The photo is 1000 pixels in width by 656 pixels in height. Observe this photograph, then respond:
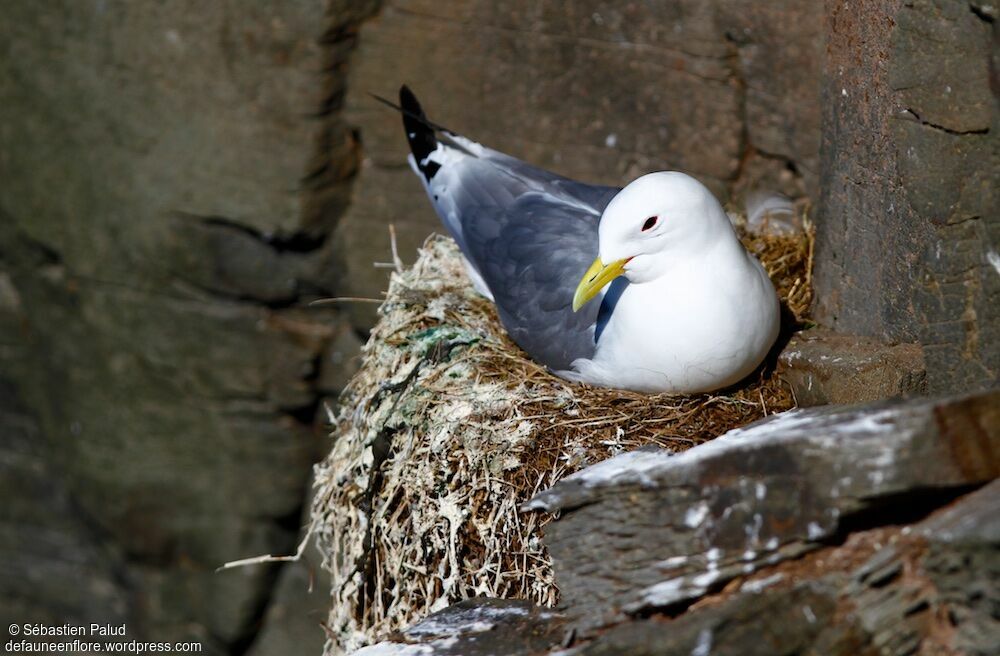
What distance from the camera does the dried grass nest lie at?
2.24 meters

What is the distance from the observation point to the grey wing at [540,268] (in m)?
2.45

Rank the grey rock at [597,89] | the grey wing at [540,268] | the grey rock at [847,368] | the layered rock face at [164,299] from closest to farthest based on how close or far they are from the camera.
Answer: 1. the grey rock at [847,368]
2. the grey wing at [540,268]
3. the grey rock at [597,89]
4. the layered rock face at [164,299]

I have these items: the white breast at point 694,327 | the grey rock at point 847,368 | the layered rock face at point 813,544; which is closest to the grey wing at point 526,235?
the white breast at point 694,327

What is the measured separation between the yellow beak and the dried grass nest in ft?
0.79

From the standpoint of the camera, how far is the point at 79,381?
4359 mm

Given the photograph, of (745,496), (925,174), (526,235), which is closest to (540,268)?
(526,235)

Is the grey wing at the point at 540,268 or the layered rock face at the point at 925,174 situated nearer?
the layered rock face at the point at 925,174

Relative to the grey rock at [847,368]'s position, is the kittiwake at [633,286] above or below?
above

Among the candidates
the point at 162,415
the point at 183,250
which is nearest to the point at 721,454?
the point at 183,250

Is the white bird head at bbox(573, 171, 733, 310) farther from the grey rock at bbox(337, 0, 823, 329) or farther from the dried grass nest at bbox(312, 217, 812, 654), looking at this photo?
the grey rock at bbox(337, 0, 823, 329)

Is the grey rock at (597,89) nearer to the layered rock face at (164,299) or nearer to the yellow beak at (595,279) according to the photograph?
the layered rock face at (164,299)

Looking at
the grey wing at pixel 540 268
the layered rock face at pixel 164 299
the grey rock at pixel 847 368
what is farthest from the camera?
the layered rock face at pixel 164 299

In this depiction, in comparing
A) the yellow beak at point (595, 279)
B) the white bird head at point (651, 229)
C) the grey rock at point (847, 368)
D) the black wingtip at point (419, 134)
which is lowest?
the grey rock at point (847, 368)

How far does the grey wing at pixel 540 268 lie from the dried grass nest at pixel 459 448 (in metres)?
0.08
